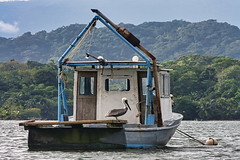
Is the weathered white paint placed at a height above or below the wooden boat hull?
above

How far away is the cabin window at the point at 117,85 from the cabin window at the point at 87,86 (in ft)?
2.06

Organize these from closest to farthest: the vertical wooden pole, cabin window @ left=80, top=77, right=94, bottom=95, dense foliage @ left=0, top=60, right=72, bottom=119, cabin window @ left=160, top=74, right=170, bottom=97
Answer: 1. the vertical wooden pole
2. cabin window @ left=80, top=77, right=94, bottom=95
3. cabin window @ left=160, top=74, right=170, bottom=97
4. dense foliage @ left=0, top=60, right=72, bottom=119

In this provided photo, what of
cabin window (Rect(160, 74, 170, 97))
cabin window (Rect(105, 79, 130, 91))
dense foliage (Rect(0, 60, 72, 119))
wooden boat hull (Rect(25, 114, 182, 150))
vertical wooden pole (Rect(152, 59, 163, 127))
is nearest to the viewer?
wooden boat hull (Rect(25, 114, 182, 150))

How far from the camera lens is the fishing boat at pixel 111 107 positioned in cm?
2166

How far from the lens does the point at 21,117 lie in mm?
106938

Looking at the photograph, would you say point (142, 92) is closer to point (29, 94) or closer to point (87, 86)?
point (87, 86)

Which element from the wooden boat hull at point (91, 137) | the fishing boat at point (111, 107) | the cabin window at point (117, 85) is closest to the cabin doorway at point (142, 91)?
the fishing boat at point (111, 107)

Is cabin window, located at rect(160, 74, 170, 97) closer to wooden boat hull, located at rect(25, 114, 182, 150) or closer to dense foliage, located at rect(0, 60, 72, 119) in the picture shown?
wooden boat hull, located at rect(25, 114, 182, 150)

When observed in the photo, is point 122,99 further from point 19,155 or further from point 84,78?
point 19,155

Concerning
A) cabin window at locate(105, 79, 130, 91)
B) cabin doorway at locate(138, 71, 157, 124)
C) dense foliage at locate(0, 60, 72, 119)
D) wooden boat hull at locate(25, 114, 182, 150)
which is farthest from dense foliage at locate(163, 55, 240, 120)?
wooden boat hull at locate(25, 114, 182, 150)

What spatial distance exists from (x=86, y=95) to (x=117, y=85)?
1.38m

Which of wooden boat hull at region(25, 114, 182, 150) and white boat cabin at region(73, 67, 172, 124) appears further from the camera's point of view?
white boat cabin at region(73, 67, 172, 124)

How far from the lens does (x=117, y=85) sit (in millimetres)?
23703

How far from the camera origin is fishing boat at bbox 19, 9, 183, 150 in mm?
21656
